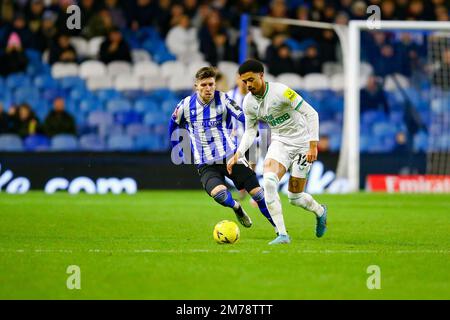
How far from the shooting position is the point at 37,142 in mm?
20344

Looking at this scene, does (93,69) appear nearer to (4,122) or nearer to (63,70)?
(63,70)

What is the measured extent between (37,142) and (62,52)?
254 centimetres

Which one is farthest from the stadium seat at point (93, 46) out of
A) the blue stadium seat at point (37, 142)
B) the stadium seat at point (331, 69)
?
the stadium seat at point (331, 69)

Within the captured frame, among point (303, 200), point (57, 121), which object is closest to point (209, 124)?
point (303, 200)

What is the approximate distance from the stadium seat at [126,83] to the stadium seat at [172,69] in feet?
2.29

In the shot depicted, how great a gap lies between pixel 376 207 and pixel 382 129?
6466 millimetres

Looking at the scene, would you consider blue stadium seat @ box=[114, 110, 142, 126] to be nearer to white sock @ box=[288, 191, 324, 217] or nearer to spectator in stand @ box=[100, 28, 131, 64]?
spectator in stand @ box=[100, 28, 131, 64]

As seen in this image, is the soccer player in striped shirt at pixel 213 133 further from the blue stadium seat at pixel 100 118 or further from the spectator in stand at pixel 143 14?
the spectator in stand at pixel 143 14

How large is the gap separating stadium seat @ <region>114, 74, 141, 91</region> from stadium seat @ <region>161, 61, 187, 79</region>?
70 centimetres

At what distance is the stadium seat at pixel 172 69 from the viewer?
22.2 meters

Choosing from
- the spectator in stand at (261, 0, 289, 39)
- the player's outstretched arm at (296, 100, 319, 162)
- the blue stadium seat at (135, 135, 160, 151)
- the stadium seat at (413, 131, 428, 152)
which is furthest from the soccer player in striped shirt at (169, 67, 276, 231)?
the spectator in stand at (261, 0, 289, 39)

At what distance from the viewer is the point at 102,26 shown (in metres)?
22.2

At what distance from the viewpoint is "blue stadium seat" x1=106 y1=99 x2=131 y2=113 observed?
2150 cm

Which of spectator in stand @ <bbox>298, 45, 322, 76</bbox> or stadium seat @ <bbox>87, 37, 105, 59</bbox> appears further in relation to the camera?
spectator in stand @ <bbox>298, 45, 322, 76</bbox>
